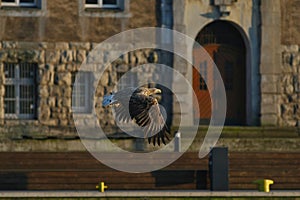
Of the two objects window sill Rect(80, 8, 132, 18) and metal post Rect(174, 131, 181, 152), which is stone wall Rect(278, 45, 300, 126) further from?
window sill Rect(80, 8, 132, 18)

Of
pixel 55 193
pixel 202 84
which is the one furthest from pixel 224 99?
pixel 55 193

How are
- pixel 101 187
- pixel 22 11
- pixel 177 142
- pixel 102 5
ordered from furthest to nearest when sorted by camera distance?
pixel 102 5, pixel 22 11, pixel 177 142, pixel 101 187

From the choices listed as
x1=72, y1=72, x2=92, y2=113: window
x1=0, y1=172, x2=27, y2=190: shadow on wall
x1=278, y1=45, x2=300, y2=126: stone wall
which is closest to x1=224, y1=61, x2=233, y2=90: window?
x1=278, y1=45, x2=300, y2=126: stone wall

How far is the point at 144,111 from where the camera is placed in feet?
61.1

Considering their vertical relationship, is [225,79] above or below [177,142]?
above

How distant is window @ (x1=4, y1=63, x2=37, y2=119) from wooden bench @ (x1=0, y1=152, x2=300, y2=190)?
4370mm

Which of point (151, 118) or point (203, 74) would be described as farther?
point (203, 74)

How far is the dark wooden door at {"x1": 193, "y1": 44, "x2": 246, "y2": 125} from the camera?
32.4 metres

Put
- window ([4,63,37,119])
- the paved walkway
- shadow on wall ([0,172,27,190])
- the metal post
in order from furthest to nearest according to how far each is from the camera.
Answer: window ([4,63,37,119]), the metal post, shadow on wall ([0,172,27,190]), the paved walkway

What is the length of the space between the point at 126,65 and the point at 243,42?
384 cm

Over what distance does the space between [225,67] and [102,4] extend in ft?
14.6

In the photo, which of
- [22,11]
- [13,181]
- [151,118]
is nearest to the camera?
[151,118]

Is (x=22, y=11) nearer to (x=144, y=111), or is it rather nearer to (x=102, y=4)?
(x=102, y=4)

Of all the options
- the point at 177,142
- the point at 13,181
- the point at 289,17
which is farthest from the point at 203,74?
the point at 13,181
